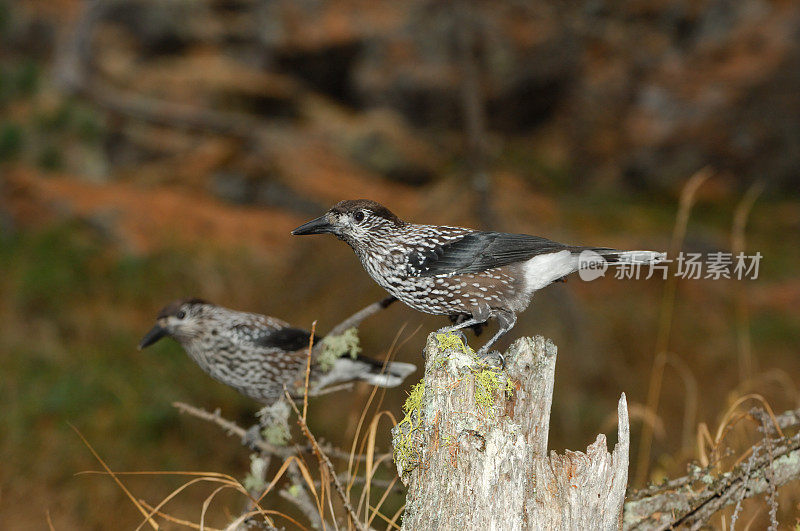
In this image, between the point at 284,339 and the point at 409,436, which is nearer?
the point at 409,436

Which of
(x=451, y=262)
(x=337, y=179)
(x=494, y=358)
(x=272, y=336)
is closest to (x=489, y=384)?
(x=494, y=358)

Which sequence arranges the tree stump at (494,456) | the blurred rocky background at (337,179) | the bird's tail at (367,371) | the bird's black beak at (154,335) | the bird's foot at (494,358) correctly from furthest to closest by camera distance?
the blurred rocky background at (337,179) < the bird's tail at (367,371) < the bird's black beak at (154,335) < the bird's foot at (494,358) < the tree stump at (494,456)

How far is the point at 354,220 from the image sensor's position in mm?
2119

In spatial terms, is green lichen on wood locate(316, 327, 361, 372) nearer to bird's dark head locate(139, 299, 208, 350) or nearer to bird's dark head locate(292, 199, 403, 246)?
bird's dark head locate(292, 199, 403, 246)

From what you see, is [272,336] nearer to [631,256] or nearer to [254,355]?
[254,355]

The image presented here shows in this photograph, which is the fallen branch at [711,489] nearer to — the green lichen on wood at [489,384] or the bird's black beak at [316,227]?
the green lichen on wood at [489,384]

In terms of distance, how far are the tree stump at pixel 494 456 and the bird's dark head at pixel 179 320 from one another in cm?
102

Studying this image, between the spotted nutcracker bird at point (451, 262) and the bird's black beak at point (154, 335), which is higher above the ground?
the spotted nutcracker bird at point (451, 262)

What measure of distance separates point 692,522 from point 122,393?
372cm

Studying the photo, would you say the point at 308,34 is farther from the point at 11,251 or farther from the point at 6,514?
the point at 6,514

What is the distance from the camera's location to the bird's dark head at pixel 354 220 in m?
2.09

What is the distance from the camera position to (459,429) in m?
1.79

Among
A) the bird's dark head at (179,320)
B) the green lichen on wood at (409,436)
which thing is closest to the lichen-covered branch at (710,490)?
the green lichen on wood at (409,436)

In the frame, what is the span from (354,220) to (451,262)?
1.03 feet
